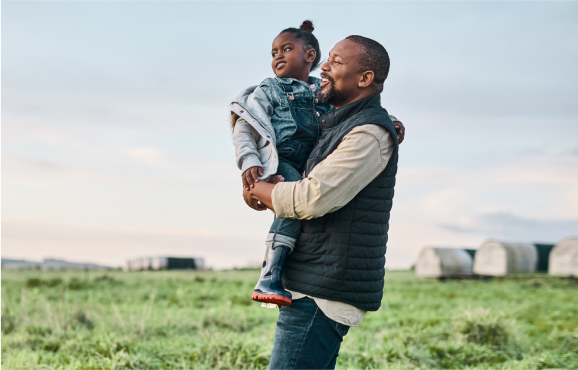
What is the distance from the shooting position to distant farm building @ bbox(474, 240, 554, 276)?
19156 mm

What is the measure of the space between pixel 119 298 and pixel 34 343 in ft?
14.9

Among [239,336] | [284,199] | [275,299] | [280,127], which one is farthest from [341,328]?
[239,336]

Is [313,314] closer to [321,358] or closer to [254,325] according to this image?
[321,358]

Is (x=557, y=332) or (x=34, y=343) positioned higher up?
(x=557, y=332)

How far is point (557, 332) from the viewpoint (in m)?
7.82

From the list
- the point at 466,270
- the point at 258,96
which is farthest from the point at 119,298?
the point at 466,270

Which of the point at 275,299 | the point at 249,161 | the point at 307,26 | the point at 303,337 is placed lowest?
the point at 303,337

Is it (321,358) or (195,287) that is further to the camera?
(195,287)

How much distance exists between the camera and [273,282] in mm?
2529

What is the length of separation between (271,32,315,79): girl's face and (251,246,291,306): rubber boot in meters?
1.20

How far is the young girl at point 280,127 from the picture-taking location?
2.58 metres

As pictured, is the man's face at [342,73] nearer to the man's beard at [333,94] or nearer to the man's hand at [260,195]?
the man's beard at [333,94]

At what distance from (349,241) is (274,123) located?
35.4 inches

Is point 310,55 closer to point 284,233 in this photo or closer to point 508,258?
point 284,233
